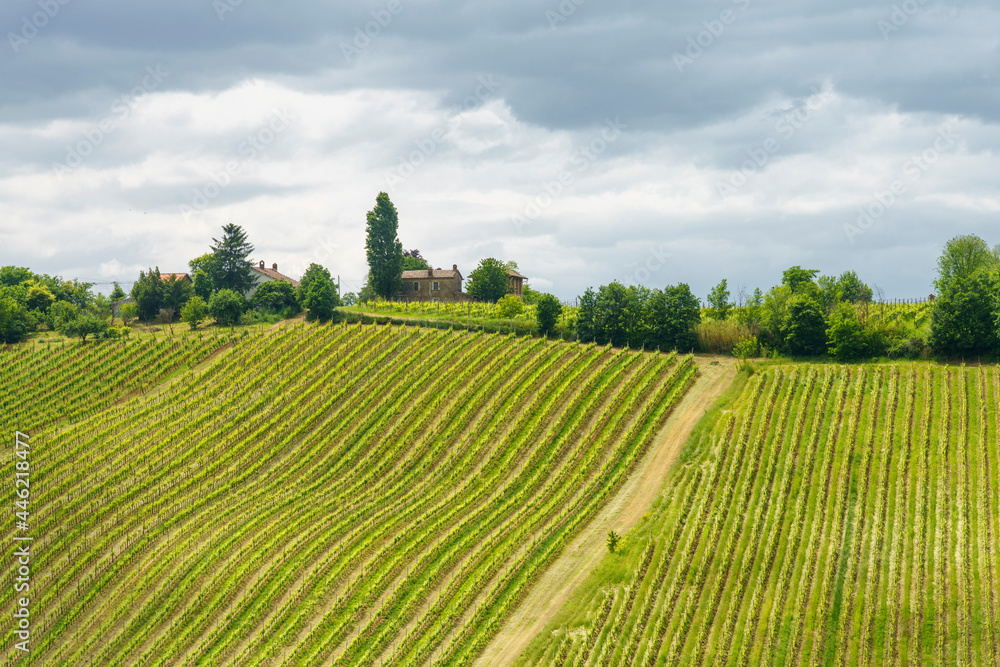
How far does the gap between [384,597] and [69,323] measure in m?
53.7

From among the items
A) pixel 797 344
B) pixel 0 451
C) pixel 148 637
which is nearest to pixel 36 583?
pixel 148 637

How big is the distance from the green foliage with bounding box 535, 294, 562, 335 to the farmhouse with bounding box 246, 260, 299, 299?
36.3m

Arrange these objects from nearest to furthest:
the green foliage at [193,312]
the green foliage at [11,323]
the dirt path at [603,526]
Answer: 1. the dirt path at [603,526]
2. the green foliage at [11,323]
3. the green foliage at [193,312]

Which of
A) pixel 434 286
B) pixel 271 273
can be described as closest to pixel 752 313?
pixel 434 286

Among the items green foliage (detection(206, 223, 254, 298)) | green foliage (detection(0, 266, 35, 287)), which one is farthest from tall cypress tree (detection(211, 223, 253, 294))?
green foliage (detection(0, 266, 35, 287))

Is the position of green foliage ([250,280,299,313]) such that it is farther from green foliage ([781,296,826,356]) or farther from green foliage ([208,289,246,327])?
green foliage ([781,296,826,356])

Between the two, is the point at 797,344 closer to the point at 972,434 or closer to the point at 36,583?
the point at 972,434

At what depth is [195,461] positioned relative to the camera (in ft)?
172

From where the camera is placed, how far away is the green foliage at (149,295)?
287 feet

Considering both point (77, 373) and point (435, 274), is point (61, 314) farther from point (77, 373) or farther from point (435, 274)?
point (435, 274)

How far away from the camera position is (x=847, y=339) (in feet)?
188

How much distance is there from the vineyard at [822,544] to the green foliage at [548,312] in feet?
67.9

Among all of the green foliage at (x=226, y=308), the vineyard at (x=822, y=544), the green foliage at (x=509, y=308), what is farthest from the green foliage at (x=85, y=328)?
the vineyard at (x=822, y=544)

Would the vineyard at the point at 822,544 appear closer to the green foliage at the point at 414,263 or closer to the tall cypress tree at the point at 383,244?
the tall cypress tree at the point at 383,244
